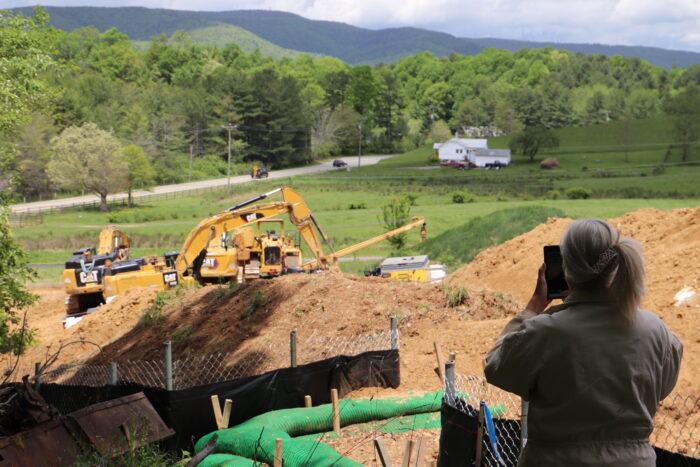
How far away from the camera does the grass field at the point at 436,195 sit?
51281mm

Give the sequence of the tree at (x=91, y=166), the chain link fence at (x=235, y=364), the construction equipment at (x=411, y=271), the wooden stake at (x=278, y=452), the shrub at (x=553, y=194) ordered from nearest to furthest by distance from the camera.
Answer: the wooden stake at (x=278, y=452) → the chain link fence at (x=235, y=364) → the construction equipment at (x=411, y=271) → the shrub at (x=553, y=194) → the tree at (x=91, y=166)

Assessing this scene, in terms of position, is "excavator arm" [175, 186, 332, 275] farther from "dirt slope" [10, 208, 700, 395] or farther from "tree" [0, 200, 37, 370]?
"tree" [0, 200, 37, 370]

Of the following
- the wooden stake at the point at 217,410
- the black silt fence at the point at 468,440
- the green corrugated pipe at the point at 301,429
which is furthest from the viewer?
the wooden stake at the point at 217,410

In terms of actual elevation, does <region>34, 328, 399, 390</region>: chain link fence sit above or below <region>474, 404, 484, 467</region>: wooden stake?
below

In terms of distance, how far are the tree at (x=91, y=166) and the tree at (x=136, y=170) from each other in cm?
89

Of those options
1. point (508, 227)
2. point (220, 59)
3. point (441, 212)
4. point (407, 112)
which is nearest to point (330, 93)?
point (407, 112)

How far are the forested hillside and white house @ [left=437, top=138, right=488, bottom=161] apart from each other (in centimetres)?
1122

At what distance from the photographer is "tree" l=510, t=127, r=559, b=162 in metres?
94.4

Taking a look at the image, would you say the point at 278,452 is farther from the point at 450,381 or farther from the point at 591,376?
the point at 591,376

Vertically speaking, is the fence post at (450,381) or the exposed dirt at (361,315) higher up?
the fence post at (450,381)

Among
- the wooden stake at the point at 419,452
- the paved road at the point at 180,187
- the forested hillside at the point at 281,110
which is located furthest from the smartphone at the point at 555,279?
the forested hillside at the point at 281,110

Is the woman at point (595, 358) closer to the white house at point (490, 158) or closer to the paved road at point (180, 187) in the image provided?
the paved road at point (180, 187)

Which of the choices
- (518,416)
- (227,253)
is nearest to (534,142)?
(227,253)

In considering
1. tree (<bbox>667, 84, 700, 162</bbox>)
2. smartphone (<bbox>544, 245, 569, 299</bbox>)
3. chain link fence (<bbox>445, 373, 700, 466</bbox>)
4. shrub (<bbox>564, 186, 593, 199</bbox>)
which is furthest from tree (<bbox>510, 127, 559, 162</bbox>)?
smartphone (<bbox>544, 245, 569, 299</bbox>)
